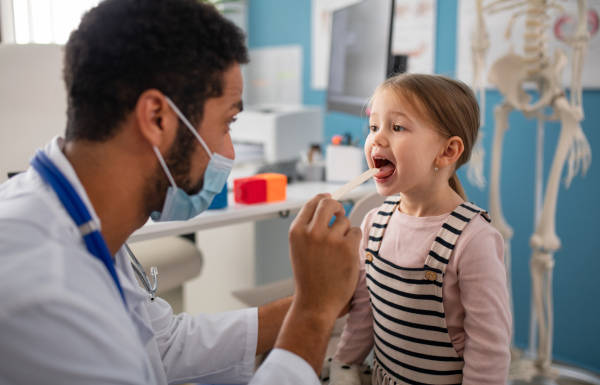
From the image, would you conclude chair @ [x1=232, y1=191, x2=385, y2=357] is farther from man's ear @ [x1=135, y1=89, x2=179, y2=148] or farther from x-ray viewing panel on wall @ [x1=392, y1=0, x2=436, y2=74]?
x-ray viewing panel on wall @ [x1=392, y1=0, x2=436, y2=74]

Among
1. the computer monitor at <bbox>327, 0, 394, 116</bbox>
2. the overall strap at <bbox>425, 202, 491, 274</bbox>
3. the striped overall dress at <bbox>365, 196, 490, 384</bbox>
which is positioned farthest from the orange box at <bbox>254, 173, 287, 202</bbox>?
the overall strap at <bbox>425, 202, 491, 274</bbox>

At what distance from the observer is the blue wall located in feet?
6.72

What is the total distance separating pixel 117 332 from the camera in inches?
25.2

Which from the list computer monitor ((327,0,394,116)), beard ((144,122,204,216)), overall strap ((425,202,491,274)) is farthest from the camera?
computer monitor ((327,0,394,116))

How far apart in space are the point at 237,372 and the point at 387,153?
56 cm

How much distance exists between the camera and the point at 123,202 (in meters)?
0.81

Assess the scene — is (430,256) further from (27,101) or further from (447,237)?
(27,101)

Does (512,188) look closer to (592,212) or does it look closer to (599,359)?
(592,212)

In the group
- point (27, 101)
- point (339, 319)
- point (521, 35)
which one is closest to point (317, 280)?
point (339, 319)

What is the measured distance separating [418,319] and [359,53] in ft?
4.54

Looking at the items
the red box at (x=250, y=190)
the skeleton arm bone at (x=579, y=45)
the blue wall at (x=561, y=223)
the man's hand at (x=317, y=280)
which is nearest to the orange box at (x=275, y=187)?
the red box at (x=250, y=190)

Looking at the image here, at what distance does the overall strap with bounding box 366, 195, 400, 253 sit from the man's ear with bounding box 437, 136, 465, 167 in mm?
165

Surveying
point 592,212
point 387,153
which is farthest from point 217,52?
point 592,212

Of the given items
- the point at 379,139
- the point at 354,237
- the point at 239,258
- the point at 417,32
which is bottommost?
the point at 239,258
